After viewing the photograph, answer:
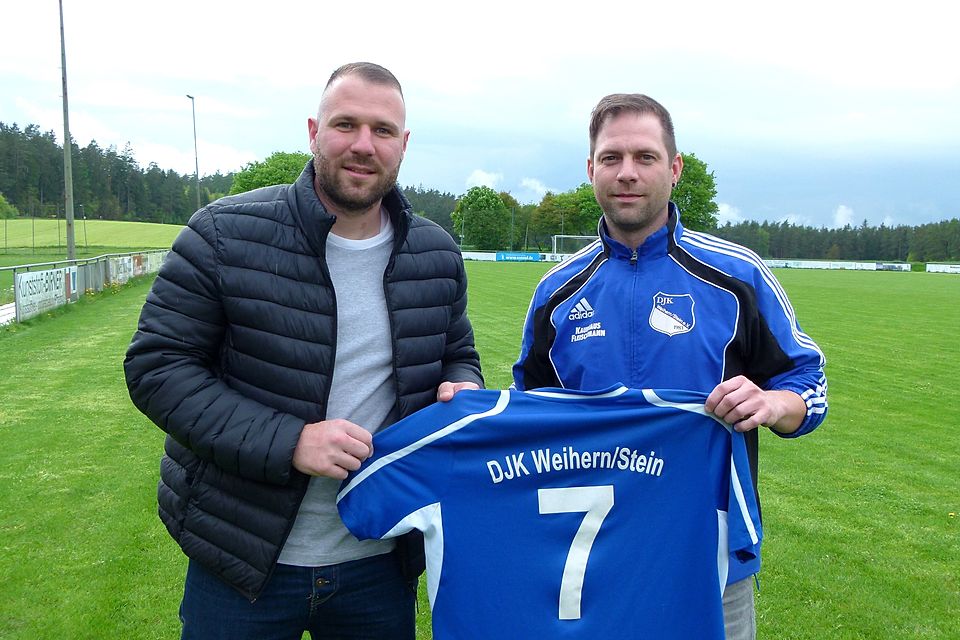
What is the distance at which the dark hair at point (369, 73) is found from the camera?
2.21m

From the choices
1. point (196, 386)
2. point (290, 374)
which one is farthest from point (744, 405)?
point (196, 386)

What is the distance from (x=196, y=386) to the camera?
207cm

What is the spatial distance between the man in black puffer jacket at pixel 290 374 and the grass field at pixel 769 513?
2.23m

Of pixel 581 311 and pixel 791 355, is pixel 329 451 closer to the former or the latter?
pixel 581 311

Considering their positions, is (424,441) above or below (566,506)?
above

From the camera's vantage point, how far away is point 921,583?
4.73m

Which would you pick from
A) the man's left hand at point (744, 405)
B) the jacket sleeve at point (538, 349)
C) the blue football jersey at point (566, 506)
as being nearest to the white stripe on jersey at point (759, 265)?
the man's left hand at point (744, 405)

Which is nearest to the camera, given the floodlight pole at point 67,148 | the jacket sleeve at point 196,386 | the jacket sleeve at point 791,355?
the jacket sleeve at point 196,386

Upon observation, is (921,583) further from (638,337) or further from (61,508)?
(61,508)

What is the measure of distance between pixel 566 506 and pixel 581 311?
0.69 metres

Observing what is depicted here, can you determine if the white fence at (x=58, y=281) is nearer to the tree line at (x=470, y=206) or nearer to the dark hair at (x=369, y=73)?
the dark hair at (x=369, y=73)

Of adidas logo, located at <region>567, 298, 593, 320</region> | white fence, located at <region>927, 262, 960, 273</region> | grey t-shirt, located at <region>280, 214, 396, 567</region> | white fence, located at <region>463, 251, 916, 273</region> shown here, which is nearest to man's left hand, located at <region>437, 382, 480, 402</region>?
grey t-shirt, located at <region>280, 214, 396, 567</region>

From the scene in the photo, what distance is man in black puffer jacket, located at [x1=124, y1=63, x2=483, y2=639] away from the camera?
208cm

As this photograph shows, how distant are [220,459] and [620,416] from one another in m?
1.21
